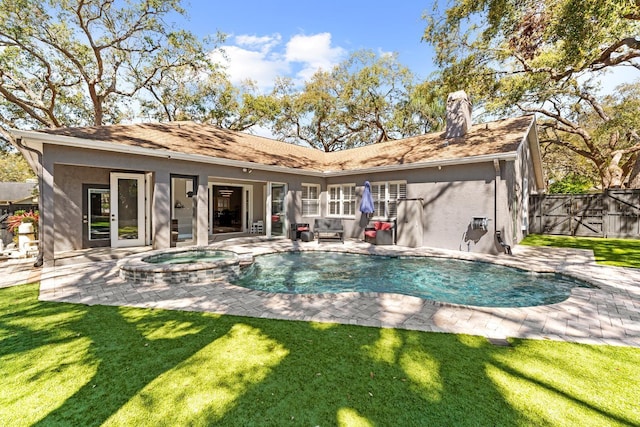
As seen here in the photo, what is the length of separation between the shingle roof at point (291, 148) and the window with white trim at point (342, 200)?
101cm

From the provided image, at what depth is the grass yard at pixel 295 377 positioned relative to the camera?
7.95 ft

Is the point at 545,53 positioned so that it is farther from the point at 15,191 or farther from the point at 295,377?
the point at 15,191

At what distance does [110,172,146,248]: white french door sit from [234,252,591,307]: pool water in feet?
16.7

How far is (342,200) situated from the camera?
1467 centimetres

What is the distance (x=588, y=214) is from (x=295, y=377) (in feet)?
59.7

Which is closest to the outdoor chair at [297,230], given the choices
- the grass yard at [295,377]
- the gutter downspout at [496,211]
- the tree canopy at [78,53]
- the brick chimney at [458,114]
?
the gutter downspout at [496,211]

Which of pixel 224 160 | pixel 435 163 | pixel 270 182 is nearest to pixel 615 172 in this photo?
pixel 435 163

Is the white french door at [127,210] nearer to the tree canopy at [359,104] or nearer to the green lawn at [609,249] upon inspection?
the green lawn at [609,249]

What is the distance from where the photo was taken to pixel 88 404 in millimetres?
2523

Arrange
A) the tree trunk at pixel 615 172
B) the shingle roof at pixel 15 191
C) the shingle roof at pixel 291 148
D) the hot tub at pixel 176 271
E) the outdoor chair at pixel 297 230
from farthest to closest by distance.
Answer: the shingle roof at pixel 15 191, the tree trunk at pixel 615 172, the outdoor chair at pixel 297 230, the shingle roof at pixel 291 148, the hot tub at pixel 176 271

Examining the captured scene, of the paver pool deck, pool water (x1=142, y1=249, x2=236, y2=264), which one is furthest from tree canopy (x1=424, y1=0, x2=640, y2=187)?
pool water (x1=142, y1=249, x2=236, y2=264)

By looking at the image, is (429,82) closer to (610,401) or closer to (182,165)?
(182,165)

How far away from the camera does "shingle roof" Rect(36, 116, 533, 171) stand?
989cm

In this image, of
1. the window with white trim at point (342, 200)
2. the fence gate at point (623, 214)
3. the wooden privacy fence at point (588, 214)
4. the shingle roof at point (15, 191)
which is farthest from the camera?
the shingle roof at point (15, 191)
